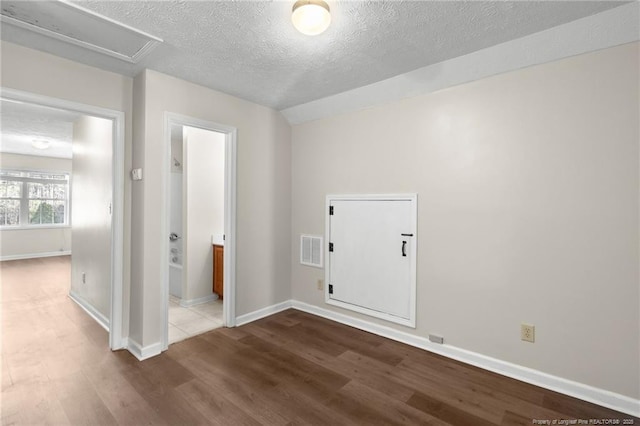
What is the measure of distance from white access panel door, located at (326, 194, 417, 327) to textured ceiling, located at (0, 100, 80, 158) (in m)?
3.58

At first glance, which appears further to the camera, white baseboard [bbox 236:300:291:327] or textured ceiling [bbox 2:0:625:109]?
white baseboard [bbox 236:300:291:327]

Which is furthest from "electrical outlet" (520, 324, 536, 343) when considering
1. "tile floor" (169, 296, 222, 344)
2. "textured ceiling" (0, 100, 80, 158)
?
"textured ceiling" (0, 100, 80, 158)

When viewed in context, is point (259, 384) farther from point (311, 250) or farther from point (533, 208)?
point (533, 208)

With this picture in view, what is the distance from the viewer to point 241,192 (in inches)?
134

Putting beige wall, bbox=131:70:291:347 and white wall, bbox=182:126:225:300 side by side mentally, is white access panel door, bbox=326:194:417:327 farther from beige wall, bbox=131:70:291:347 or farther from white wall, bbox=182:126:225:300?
white wall, bbox=182:126:225:300

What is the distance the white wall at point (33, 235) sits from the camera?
708 centimetres

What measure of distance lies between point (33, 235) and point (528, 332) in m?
10.1

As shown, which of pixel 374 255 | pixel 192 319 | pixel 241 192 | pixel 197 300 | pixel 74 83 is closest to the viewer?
pixel 74 83

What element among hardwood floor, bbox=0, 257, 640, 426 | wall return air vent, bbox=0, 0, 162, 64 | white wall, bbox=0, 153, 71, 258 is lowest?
hardwood floor, bbox=0, 257, 640, 426

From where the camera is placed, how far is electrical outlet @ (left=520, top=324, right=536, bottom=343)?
89.2 inches

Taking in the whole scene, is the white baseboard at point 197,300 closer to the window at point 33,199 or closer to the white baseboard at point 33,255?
the white baseboard at point 33,255

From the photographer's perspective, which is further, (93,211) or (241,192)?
(93,211)

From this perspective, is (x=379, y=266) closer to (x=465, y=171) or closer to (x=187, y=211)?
(x=465, y=171)

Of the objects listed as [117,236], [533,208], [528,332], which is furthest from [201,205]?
[528,332]
